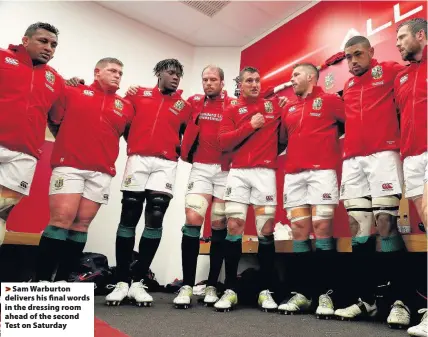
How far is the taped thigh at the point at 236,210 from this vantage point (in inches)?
102

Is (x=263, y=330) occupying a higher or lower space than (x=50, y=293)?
lower

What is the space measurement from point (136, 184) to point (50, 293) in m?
1.33

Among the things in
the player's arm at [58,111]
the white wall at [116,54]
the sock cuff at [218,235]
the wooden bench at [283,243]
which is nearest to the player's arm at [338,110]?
the wooden bench at [283,243]

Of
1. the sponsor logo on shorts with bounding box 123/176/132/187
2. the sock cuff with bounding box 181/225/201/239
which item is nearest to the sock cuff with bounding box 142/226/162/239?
the sock cuff with bounding box 181/225/201/239

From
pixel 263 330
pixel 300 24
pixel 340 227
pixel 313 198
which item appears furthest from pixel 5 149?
pixel 300 24

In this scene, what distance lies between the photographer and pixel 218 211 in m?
2.88

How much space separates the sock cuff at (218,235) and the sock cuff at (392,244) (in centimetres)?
114

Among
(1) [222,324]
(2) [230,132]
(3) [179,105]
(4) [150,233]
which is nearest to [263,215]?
(2) [230,132]

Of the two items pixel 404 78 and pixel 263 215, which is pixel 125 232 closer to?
pixel 263 215

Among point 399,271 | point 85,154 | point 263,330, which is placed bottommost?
point 263,330

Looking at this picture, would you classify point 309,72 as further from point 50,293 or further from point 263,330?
point 50,293

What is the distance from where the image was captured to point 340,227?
3488mm

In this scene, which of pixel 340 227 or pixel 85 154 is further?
pixel 340 227

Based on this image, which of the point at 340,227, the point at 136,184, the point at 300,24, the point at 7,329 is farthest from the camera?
the point at 300,24
